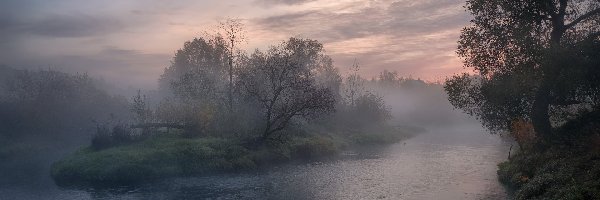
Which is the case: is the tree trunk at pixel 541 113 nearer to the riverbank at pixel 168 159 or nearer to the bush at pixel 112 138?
the riverbank at pixel 168 159

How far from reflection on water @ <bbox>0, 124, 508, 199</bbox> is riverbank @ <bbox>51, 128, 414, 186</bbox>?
3.38 meters

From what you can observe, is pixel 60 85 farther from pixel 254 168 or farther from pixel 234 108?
pixel 254 168

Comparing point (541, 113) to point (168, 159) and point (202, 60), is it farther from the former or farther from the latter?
point (202, 60)

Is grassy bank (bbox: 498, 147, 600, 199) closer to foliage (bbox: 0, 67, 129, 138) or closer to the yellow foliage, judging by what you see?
the yellow foliage

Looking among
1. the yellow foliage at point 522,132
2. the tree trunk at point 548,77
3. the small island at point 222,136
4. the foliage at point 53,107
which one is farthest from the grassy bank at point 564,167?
the foliage at point 53,107

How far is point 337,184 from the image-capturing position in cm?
4600

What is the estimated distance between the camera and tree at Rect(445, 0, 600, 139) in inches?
1410

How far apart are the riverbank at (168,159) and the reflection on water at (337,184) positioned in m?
3.38

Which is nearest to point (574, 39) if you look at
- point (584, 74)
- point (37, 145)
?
point (584, 74)

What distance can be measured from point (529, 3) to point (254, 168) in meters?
37.0

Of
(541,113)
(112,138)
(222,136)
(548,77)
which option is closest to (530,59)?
(548,77)

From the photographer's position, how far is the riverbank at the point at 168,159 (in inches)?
2002

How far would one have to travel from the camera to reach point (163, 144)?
61.4 metres

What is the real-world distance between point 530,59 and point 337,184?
21.6 m
